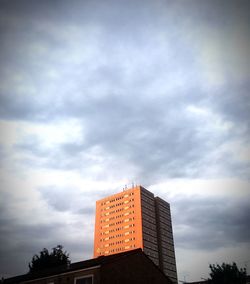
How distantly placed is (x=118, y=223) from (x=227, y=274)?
10897 centimetres

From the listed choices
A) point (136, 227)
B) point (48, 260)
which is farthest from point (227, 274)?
point (136, 227)

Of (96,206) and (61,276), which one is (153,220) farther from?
(61,276)

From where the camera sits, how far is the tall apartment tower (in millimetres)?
131125

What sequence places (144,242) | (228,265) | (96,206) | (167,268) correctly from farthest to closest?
(96,206), (167,268), (144,242), (228,265)

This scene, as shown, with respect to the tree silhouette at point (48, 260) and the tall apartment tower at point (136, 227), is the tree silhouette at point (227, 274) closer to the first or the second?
the tree silhouette at point (48, 260)

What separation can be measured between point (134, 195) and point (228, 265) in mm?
105986

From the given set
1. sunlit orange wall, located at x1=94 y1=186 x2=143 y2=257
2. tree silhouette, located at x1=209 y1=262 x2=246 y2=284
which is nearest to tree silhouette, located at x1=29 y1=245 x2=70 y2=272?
tree silhouette, located at x1=209 y1=262 x2=246 y2=284

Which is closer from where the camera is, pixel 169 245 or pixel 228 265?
pixel 228 265

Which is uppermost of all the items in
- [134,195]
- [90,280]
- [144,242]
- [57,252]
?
[134,195]

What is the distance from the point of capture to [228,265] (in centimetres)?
3788

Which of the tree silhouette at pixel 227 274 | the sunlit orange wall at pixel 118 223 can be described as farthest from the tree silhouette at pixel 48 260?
the sunlit orange wall at pixel 118 223

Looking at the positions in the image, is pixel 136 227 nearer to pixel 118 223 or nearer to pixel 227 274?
pixel 118 223

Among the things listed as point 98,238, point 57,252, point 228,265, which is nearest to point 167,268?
point 98,238

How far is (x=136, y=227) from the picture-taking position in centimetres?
13188
